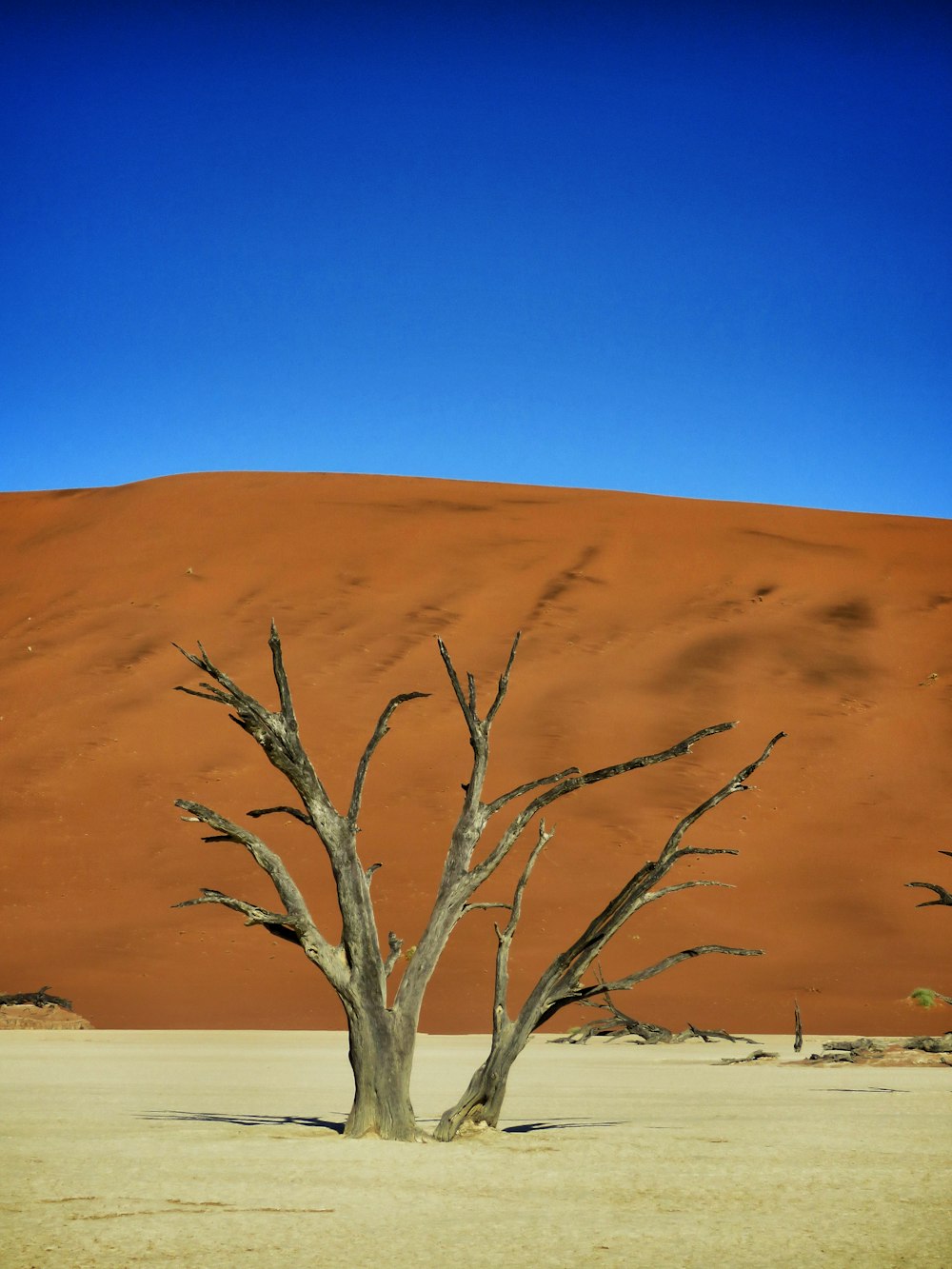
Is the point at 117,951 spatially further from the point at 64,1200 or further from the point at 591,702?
the point at 64,1200

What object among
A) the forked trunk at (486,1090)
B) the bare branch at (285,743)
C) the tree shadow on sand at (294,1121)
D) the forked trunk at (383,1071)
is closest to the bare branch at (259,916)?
the bare branch at (285,743)

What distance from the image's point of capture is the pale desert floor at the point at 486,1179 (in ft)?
17.3

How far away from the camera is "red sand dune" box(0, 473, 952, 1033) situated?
24281 millimetres

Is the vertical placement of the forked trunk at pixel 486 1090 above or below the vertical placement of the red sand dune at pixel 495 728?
below

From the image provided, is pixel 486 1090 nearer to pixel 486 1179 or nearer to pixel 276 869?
pixel 486 1179

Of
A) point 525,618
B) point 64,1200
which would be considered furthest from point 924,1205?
point 525,618

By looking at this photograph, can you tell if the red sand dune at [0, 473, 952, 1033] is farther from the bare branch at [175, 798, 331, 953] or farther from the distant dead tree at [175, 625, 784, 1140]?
the bare branch at [175, 798, 331, 953]

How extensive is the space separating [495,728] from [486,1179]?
25.9 metres

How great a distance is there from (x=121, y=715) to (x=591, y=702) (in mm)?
11731

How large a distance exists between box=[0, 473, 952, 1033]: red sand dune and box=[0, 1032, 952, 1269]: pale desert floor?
33.4 ft

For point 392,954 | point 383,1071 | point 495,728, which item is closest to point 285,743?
point 392,954

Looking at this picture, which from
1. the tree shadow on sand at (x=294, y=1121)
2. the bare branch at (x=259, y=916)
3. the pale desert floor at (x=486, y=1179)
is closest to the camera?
the pale desert floor at (x=486, y=1179)

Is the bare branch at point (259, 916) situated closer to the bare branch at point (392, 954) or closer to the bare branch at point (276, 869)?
the bare branch at point (276, 869)

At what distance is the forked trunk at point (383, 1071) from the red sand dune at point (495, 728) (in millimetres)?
14022
